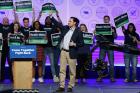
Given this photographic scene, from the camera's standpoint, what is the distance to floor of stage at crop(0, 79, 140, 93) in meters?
12.0

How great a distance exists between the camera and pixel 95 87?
12.7m

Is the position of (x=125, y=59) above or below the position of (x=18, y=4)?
below

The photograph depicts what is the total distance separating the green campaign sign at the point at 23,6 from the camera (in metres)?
13.0

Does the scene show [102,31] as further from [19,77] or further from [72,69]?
[19,77]

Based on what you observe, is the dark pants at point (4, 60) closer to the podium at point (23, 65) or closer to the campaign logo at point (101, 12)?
the podium at point (23, 65)

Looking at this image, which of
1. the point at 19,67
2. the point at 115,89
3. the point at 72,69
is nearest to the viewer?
the point at 19,67

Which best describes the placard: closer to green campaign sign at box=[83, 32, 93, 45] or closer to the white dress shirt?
the white dress shirt

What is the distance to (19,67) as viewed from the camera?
10742 millimetres

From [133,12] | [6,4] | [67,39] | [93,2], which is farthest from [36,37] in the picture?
[133,12]

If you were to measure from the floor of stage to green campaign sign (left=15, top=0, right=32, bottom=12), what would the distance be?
2.24 m

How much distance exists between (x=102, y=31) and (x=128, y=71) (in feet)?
5.28

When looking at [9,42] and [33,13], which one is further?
[33,13]

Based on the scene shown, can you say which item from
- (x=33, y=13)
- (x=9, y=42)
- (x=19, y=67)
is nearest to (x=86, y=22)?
(x=33, y=13)

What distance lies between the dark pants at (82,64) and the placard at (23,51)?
296 centimetres
